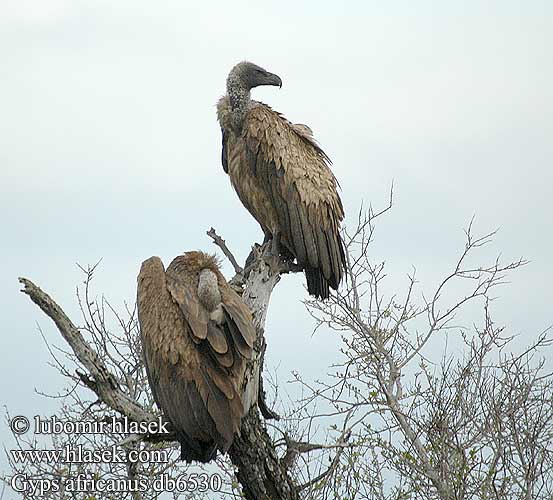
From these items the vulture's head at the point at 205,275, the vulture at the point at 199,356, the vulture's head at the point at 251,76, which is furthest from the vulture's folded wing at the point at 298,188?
the vulture at the point at 199,356

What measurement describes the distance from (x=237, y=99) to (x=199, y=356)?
3.45 meters

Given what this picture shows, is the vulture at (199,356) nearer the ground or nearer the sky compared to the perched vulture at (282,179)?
nearer the ground

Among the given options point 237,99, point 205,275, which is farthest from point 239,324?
point 237,99

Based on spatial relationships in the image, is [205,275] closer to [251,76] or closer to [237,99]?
[237,99]

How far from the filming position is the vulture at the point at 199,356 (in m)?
6.02

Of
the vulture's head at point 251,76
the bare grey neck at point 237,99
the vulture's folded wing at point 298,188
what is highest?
the vulture's head at point 251,76

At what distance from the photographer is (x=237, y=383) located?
6.09m

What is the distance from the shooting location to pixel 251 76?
9.10 meters

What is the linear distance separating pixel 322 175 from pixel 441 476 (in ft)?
9.19

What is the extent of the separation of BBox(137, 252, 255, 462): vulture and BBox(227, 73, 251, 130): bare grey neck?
269 centimetres

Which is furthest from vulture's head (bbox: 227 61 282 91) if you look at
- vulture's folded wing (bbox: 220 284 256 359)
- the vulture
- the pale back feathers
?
vulture's folded wing (bbox: 220 284 256 359)

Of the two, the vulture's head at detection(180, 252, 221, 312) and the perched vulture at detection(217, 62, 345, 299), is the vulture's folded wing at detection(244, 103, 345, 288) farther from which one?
the vulture's head at detection(180, 252, 221, 312)

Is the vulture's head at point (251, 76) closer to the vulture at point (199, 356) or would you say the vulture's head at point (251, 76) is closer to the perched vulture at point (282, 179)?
the perched vulture at point (282, 179)

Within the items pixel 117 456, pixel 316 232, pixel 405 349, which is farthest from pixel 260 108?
pixel 117 456
